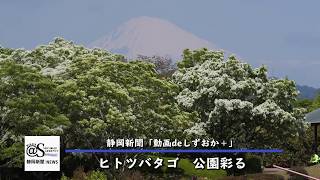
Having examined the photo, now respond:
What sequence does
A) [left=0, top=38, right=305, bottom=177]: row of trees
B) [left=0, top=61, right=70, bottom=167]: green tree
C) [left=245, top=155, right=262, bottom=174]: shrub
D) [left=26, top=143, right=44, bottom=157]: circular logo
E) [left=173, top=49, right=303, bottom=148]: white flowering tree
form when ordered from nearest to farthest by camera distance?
1. [left=26, top=143, right=44, bottom=157]: circular logo
2. [left=0, top=61, right=70, bottom=167]: green tree
3. [left=0, top=38, right=305, bottom=177]: row of trees
4. [left=173, top=49, right=303, bottom=148]: white flowering tree
5. [left=245, top=155, right=262, bottom=174]: shrub

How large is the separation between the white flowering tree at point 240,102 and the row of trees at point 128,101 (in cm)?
5

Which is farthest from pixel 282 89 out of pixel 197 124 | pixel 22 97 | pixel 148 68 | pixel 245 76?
pixel 22 97

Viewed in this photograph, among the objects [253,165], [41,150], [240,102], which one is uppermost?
[240,102]

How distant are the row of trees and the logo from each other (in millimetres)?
735

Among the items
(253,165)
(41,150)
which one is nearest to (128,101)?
(41,150)

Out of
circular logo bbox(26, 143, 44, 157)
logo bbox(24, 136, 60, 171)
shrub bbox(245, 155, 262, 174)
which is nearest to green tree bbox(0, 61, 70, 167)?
logo bbox(24, 136, 60, 171)

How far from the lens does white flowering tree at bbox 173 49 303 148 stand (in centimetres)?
3173

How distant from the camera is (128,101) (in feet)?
88.2

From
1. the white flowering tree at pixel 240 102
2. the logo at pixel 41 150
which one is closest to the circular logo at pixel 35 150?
the logo at pixel 41 150

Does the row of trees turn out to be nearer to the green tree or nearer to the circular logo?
the green tree

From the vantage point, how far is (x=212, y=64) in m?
34.6

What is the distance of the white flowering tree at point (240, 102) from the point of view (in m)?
31.7

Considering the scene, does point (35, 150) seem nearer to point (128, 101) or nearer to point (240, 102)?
point (128, 101)

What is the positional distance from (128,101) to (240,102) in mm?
6921
